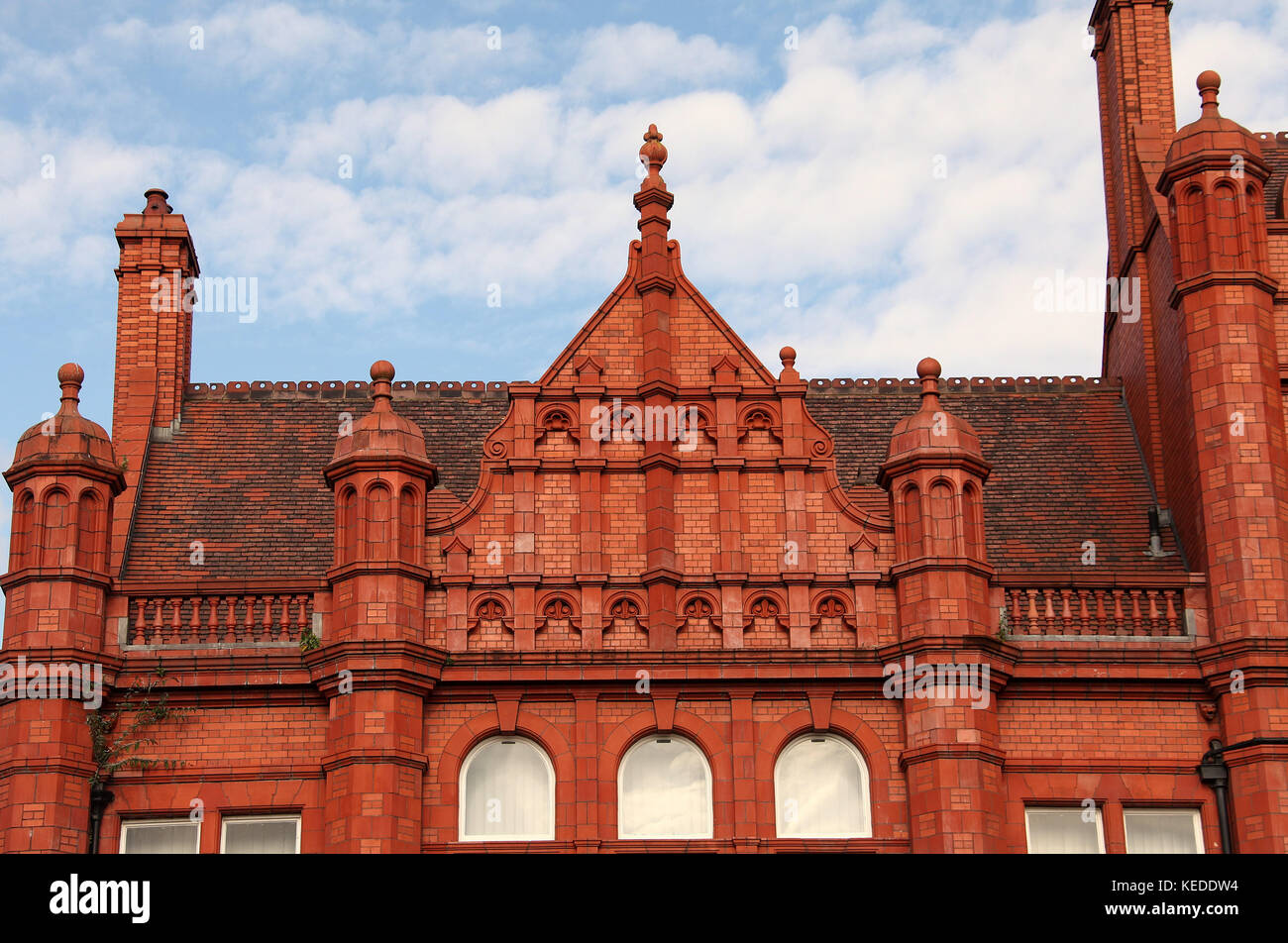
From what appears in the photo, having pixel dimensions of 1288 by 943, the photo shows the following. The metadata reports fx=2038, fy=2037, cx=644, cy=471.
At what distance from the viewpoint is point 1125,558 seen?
30.3 m

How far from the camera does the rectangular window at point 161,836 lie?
2631 cm

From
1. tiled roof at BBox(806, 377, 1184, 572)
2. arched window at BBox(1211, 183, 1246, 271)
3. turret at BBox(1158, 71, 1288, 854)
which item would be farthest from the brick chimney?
arched window at BBox(1211, 183, 1246, 271)

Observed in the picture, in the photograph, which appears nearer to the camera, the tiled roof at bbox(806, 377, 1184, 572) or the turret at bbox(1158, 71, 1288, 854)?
the turret at bbox(1158, 71, 1288, 854)

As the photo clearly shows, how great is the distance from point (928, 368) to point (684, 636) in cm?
531

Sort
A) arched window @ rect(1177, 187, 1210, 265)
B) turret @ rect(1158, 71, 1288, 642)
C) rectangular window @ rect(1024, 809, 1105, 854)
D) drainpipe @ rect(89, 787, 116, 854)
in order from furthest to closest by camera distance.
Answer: arched window @ rect(1177, 187, 1210, 265), turret @ rect(1158, 71, 1288, 642), rectangular window @ rect(1024, 809, 1105, 854), drainpipe @ rect(89, 787, 116, 854)

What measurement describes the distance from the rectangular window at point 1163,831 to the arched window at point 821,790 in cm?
351

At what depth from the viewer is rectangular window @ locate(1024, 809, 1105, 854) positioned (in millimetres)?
26594

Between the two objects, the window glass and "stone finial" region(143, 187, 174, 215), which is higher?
"stone finial" region(143, 187, 174, 215)

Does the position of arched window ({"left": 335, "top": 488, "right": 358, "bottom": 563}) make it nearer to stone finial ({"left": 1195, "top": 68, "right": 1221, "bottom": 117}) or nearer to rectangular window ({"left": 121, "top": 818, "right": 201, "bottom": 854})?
rectangular window ({"left": 121, "top": 818, "right": 201, "bottom": 854})

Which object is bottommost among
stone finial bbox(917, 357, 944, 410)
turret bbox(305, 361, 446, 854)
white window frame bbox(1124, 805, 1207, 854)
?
white window frame bbox(1124, 805, 1207, 854)

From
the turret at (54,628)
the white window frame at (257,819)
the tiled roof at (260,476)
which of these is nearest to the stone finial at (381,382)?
the tiled roof at (260,476)

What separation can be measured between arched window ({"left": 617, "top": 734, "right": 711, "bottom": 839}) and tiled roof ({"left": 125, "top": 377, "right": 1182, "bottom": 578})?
4.46 metres

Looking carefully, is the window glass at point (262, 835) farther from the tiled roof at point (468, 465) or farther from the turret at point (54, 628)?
the tiled roof at point (468, 465)

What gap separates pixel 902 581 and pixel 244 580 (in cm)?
877
